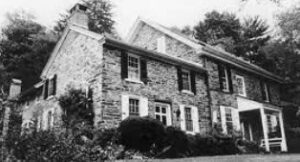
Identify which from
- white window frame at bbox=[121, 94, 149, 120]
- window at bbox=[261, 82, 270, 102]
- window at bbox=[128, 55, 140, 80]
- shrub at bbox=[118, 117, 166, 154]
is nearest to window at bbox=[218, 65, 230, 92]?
window at bbox=[261, 82, 270, 102]

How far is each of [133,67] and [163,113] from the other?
2.69 m

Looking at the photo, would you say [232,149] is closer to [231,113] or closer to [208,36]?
[231,113]

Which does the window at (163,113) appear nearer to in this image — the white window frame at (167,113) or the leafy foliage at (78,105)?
the white window frame at (167,113)

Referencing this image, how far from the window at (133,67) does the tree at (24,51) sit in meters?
18.9

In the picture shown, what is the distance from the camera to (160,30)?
2089 cm

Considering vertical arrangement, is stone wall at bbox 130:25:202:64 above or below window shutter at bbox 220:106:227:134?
above

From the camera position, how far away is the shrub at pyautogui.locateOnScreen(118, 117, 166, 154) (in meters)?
11.0

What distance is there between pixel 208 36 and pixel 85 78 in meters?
23.8

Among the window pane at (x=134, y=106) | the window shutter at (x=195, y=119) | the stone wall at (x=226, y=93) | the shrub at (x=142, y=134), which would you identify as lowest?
the shrub at (x=142, y=134)

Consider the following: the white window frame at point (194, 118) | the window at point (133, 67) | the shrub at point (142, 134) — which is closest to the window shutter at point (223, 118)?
the white window frame at point (194, 118)

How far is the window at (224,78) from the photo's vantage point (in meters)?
18.8

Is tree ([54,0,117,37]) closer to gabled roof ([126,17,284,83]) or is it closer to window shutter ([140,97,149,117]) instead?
gabled roof ([126,17,284,83])

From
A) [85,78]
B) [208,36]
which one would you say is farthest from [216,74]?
[208,36]

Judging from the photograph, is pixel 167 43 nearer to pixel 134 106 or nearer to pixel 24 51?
pixel 134 106
